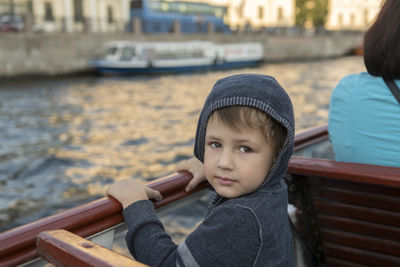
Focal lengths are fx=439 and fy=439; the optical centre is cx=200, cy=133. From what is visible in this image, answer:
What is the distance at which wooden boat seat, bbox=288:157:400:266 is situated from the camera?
1632mm

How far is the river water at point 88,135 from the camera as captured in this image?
6.16 metres

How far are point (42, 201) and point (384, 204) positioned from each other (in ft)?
16.6

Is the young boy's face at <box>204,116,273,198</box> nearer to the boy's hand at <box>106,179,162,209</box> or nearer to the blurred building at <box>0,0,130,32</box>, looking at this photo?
the boy's hand at <box>106,179,162,209</box>

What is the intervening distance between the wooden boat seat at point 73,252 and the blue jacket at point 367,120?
116 cm

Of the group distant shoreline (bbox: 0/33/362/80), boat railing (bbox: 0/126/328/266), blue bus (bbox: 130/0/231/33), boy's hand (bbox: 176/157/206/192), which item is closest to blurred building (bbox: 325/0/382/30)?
blue bus (bbox: 130/0/231/33)

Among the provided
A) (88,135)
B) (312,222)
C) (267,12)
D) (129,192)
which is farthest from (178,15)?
(129,192)

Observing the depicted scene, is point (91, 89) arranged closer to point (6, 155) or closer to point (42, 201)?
point (6, 155)

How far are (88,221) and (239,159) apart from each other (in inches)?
19.4

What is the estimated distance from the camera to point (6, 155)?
8039 millimetres

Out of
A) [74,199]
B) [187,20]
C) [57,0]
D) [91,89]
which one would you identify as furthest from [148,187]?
[57,0]

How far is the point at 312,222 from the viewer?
1.94m

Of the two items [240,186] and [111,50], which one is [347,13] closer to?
[111,50]

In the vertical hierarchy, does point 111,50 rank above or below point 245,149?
above

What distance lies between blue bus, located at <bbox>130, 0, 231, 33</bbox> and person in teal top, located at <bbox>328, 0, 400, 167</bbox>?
29.3 m
